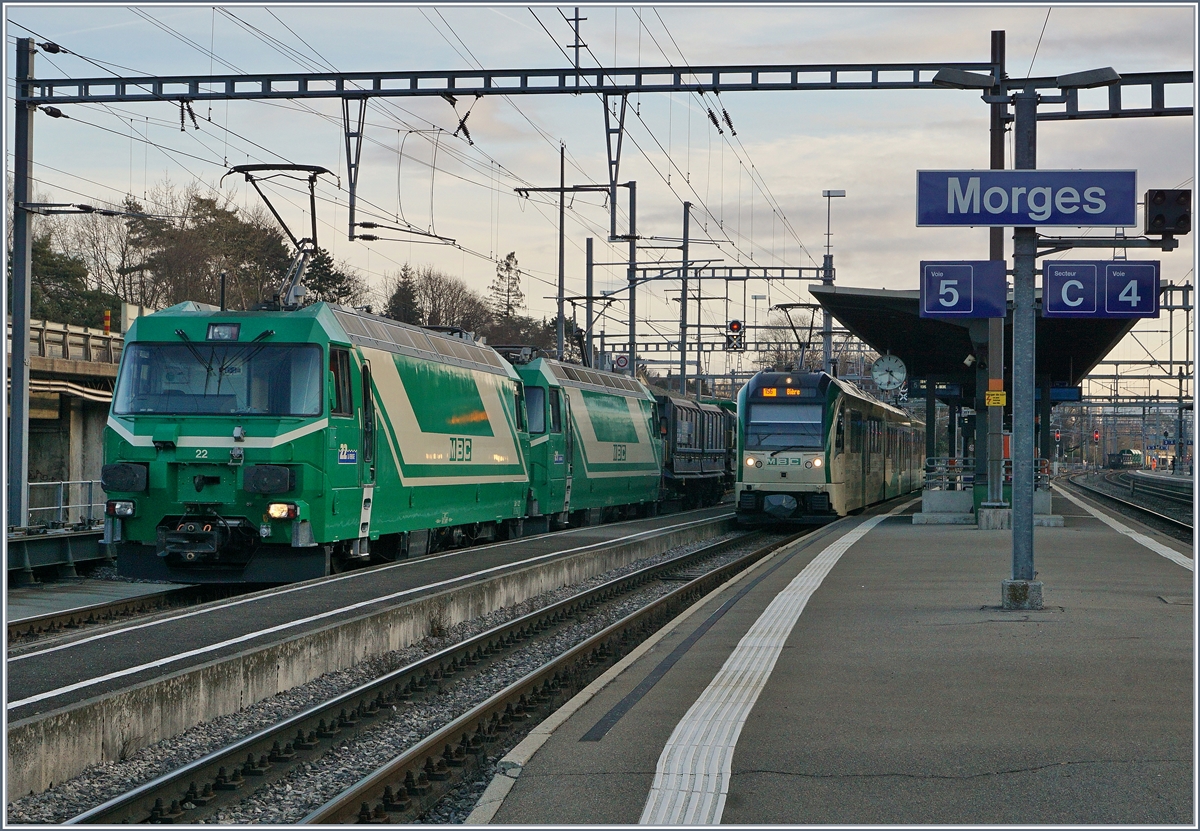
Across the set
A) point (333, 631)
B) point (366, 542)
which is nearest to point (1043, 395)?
point (366, 542)

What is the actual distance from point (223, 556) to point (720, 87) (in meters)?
8.95

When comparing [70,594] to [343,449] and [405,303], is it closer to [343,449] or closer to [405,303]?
[343,449]

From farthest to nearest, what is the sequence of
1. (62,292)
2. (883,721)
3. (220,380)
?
1. (62,292)
2. (220,380)
3. (883,721)

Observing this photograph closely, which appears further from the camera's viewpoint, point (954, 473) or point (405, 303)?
point (405, 303)

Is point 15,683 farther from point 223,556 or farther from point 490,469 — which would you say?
point 490,469

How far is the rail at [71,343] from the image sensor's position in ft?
102

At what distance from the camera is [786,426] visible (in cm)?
2875

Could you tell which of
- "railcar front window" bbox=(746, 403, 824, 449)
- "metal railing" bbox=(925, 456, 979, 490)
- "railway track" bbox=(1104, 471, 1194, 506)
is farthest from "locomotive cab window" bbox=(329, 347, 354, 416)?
"railway track" bbox=(1104, 471, 1194, 506)

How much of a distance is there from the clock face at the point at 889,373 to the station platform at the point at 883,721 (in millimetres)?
15562

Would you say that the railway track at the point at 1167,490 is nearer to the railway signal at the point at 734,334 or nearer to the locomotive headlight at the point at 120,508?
the railway signal at the point at 734,334

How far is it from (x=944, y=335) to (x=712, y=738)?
23.9 metres

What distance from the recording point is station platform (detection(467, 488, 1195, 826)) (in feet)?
19.8

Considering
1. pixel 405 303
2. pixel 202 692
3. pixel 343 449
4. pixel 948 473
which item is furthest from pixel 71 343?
pixel 405 303

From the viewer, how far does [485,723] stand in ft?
29.6
